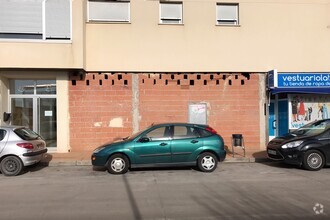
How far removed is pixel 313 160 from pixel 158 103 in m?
6.89

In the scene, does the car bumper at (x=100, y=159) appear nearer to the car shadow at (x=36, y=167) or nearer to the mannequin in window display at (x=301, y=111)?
the car shadow at (x=36, y=167)

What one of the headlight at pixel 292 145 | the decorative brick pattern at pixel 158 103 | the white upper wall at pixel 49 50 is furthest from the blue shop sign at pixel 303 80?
the white upper wall at pixel 49 50

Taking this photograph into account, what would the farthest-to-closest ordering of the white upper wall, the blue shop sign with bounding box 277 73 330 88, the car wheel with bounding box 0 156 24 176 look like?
the blue shop sign with bounding box 277 73 330 88 < the white upper wall < the car wheel with bounding box 0 156 24 176

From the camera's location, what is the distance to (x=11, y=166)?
32.2ft

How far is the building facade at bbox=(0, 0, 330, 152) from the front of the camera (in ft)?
→ 47.6

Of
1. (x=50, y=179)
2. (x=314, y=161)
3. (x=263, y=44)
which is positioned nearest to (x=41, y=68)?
(x=50, y=179)

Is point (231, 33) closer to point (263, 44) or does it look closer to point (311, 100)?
point (263, 44)

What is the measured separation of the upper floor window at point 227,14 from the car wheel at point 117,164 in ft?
27.6

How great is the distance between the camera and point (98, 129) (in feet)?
47.9

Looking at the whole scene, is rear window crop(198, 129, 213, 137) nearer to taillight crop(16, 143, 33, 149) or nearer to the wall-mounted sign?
the wall-mounted sign

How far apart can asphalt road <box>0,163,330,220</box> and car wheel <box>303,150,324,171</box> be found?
0.25m

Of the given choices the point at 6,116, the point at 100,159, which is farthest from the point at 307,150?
the point at 6,116

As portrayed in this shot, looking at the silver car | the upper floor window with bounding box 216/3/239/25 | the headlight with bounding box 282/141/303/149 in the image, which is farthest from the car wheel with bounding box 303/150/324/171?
the silver car

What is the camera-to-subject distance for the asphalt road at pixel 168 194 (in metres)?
5.78
